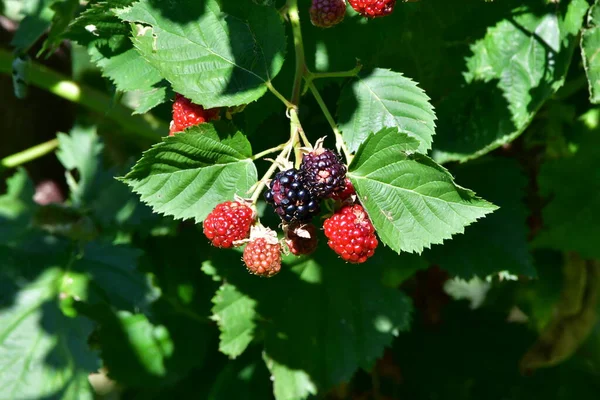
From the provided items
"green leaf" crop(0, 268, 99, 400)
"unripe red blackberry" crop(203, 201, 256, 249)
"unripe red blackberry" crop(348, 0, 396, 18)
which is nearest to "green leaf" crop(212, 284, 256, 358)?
"green leaf" crop(0, 268, 99, 400)

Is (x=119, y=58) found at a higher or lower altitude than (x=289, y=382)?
higher

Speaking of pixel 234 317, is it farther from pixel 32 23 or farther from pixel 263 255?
pixel 32 23

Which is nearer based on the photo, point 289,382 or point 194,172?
point 194,172

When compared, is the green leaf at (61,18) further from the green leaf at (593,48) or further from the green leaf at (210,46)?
the green leaf at (593,48)

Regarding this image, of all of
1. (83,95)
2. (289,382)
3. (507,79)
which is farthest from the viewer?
(83,95)

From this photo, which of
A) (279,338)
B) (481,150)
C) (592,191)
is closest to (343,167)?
(481,150)

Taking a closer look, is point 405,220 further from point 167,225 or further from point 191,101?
point 167,225

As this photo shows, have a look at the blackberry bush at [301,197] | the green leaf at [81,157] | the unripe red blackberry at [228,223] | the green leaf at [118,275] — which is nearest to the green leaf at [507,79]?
the blackberry bush at [301,197]

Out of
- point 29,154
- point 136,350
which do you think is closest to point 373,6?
point 29,154
